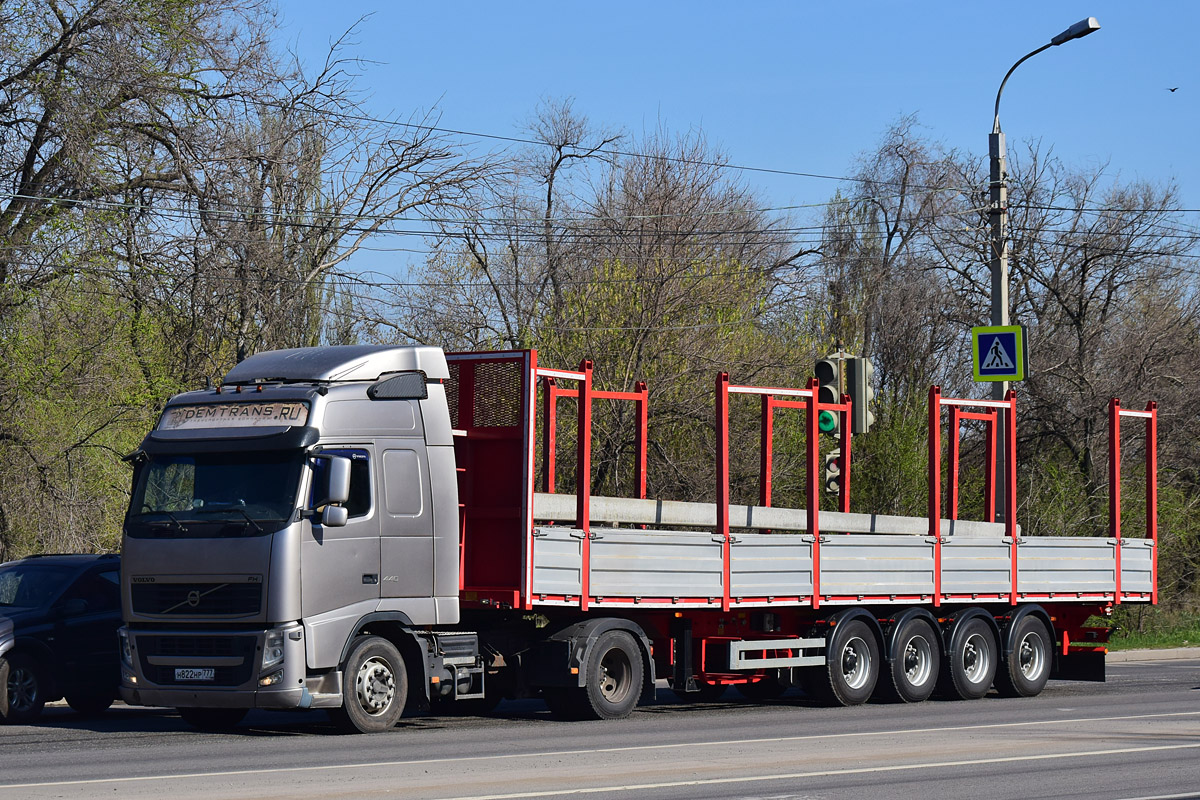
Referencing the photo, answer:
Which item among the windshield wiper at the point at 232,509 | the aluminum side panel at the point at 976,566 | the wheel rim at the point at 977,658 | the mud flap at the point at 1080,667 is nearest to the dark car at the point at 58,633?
the windshield wiper at the point at 232,509

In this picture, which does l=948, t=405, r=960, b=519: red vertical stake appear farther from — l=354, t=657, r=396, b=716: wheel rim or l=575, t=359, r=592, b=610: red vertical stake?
l=354, t=657, r=396, b=716: wheel rim

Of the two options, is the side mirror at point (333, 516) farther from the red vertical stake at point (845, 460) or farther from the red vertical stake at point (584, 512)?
the red vertical stake at point (845, 460)

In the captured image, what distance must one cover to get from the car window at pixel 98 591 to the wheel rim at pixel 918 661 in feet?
29.4

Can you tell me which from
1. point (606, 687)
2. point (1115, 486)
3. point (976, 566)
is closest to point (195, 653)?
point (606, 687)

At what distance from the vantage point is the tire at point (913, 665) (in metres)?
17.9

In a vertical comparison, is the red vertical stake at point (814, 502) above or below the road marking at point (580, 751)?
above

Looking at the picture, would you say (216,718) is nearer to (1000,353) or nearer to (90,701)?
(90,701)

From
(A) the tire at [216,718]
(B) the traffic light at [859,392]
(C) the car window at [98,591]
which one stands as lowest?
(A) the tire at [216,718]

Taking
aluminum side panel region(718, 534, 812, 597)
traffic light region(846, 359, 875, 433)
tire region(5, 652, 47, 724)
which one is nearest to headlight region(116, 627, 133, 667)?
tire region(5, 652, 47, 724)

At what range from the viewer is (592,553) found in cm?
1499

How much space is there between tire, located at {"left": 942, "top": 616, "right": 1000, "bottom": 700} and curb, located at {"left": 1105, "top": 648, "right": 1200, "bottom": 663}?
859cm

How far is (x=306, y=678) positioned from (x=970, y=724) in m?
6.41

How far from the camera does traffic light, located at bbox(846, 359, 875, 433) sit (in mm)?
20562

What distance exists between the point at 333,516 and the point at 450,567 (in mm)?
1601
